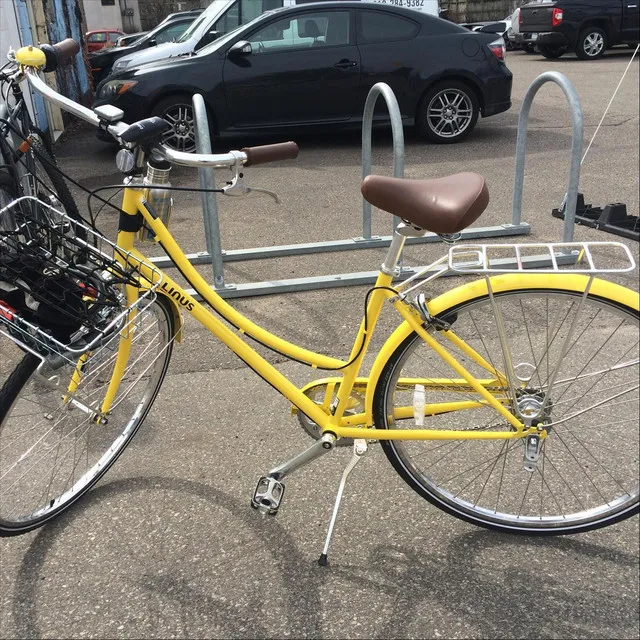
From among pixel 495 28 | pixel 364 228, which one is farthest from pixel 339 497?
pixel 495 28

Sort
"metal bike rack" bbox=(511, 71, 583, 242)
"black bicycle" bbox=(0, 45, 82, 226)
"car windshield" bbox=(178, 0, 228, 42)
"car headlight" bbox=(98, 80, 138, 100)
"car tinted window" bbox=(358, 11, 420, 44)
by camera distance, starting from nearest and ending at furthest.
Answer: "black bicycle" bbox=(0, 45, 82, 226), "metal bike rack" bbox=(511, 71, 583, 242), "car headlight" bbox=(98, 80, 138, 100), "car tinted window" bbox=(358, 11, 420, 44), "car windshield" bbox=(178, 0, 228, 42)

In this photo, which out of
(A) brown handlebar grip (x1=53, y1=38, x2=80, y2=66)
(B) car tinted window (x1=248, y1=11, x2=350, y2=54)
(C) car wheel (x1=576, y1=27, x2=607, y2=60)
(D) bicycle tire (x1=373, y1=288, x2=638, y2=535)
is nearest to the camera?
(D) bicycle tire (x1=373, y1=288, x2=638, y2=535)

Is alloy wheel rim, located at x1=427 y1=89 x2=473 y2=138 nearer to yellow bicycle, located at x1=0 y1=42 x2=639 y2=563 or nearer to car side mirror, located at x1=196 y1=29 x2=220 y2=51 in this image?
car side mirror, located at x1=196 y1=29 x2=220 y2=51

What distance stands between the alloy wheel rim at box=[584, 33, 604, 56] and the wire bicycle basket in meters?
10.4

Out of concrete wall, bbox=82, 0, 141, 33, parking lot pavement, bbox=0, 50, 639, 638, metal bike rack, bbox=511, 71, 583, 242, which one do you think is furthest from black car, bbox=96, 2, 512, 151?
concrete wall, bbox=82, 0, 141, 33

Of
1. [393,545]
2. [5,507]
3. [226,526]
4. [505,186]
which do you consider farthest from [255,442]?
[505,186]

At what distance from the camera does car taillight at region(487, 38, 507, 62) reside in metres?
8.03

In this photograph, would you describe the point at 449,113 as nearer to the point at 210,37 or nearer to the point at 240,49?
the point at 240,49

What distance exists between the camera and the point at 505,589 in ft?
6.89

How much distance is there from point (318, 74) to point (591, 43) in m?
5.45

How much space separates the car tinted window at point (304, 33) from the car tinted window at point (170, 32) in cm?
356

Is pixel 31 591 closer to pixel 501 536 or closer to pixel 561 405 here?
pixel 501 536

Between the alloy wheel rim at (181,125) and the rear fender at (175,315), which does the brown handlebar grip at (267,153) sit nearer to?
the rear fender at (175,315)

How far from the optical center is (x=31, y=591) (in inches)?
83.4
